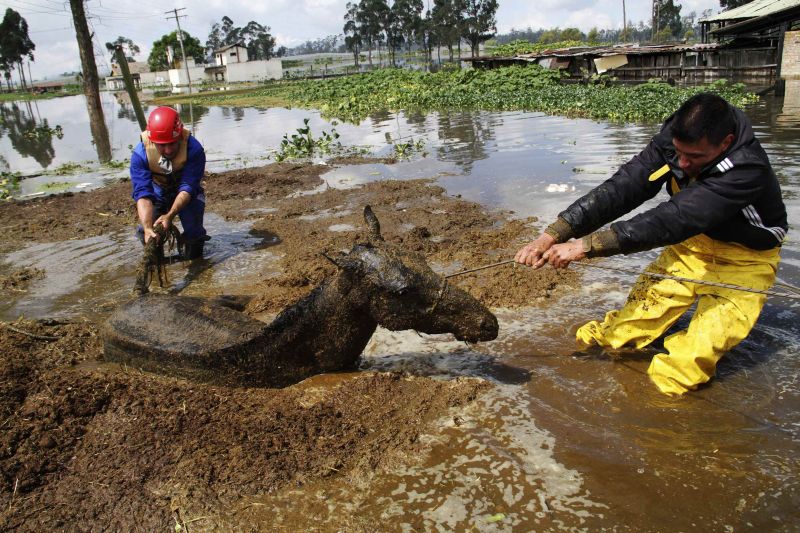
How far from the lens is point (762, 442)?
3023mm

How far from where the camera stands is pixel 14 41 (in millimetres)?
78438

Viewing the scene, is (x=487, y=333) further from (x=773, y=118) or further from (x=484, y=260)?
(x=773, y=118)

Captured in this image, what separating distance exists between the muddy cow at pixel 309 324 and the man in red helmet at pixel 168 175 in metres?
1.87

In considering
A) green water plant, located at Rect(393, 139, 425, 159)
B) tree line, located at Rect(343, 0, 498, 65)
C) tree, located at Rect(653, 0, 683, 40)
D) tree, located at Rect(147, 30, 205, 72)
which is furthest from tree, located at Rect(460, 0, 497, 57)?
green water plant, located at Rect(393, 139, 425, 159)

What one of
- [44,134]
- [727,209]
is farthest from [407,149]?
[44,134]

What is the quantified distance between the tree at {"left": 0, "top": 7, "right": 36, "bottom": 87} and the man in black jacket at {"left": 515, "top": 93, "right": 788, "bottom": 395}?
98.7 meters

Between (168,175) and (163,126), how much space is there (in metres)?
0.83

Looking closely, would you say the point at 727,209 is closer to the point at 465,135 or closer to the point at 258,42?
the point at 465,135

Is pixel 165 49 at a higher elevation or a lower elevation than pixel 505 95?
higher

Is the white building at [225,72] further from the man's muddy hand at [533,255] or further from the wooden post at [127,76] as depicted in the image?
the man's muddy hand at [533,255]

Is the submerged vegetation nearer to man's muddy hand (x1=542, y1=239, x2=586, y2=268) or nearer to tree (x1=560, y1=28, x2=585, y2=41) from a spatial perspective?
man's muddy hand (x1=542, y1=239, x2=586, y2=268)

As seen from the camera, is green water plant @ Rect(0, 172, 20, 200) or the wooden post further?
the wooden post

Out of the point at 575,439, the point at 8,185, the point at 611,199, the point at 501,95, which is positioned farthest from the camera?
the point at 501,95

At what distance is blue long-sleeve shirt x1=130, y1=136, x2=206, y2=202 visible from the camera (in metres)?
6.20
